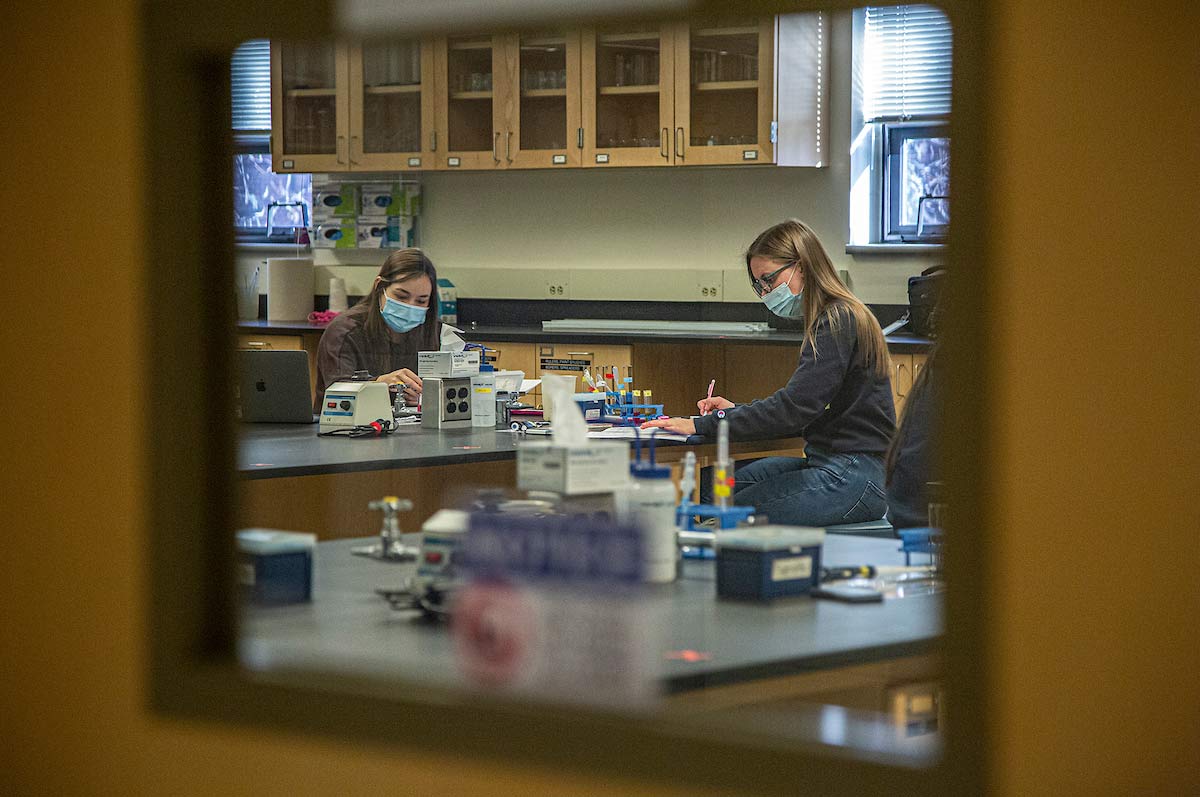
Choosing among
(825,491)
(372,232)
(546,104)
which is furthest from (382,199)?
(825,491)

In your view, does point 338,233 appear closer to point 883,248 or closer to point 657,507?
point 883,248

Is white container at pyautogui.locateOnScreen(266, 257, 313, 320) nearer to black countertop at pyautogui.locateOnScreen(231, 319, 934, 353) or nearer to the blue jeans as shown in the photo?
black countertop at pyautogui.locateOnScreen(231, 319, 934, 353)

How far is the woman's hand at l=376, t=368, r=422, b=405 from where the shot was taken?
14.4ft

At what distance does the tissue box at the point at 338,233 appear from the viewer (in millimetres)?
7297

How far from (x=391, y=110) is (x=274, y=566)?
16.0 feet

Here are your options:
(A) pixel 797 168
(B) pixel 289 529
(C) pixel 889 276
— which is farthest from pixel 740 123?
(B) pixel 289 529

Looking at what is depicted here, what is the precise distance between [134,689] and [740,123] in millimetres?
4543

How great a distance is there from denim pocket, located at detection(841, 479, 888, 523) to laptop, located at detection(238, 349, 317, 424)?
1.71 meters

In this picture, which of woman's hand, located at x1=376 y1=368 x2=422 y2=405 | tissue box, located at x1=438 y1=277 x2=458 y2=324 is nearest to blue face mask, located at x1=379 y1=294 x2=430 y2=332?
woman's hand, located at x1=376 y1=368 x2=422 y2=405

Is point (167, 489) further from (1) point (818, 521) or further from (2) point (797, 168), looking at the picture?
(2) point (797, 168)

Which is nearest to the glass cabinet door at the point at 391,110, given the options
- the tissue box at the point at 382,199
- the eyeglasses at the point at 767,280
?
the tissue box at the point at 382,199

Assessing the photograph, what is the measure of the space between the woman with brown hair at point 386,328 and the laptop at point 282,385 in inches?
14.3

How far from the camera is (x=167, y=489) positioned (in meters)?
2.18

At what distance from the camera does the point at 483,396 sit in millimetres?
4184
